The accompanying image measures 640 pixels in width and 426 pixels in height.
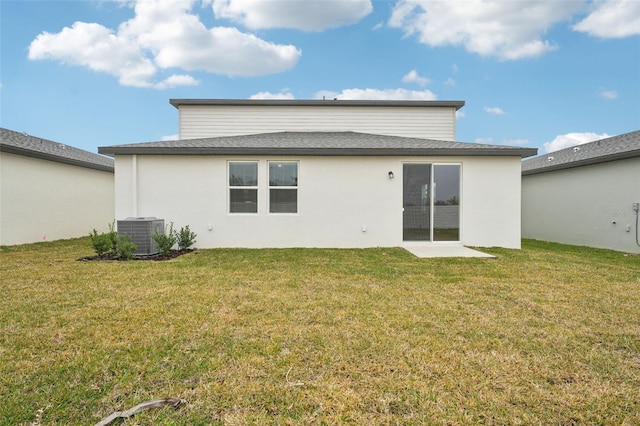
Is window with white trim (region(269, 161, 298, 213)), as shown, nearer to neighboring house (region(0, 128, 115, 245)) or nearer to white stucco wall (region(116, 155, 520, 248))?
white stucco wall (region(116, 155, 520, 248))

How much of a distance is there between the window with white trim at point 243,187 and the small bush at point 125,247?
249cm

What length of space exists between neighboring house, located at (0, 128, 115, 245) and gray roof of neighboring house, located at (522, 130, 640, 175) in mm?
17194

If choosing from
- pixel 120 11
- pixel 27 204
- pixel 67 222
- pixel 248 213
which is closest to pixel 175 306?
pixel 248 213

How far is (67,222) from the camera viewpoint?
1083 cm

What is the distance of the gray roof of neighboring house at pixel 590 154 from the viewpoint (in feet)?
29.9

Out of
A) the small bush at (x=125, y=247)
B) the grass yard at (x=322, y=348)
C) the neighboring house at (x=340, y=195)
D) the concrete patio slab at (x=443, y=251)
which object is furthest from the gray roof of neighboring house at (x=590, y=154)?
the small bush at (x=125, y=247)

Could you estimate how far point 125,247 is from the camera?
22.0 feet

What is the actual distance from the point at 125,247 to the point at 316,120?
789cm

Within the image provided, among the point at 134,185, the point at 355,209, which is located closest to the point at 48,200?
the point at 134,185

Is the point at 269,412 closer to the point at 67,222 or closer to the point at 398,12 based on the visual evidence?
the point at 67,222

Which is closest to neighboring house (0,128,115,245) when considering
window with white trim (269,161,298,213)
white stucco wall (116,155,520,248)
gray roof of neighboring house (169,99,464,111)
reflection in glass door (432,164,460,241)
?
gray roof of neighboring house (169,99,464,111)

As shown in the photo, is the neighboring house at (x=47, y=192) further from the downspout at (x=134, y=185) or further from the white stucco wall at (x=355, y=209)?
the white stucco wall at (x=355, y=209)

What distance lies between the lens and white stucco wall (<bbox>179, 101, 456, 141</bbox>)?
1174 centimetres

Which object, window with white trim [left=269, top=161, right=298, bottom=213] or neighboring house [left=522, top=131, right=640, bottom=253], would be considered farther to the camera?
neighboring house [left=522, top=131, right=640, bottom=253]
